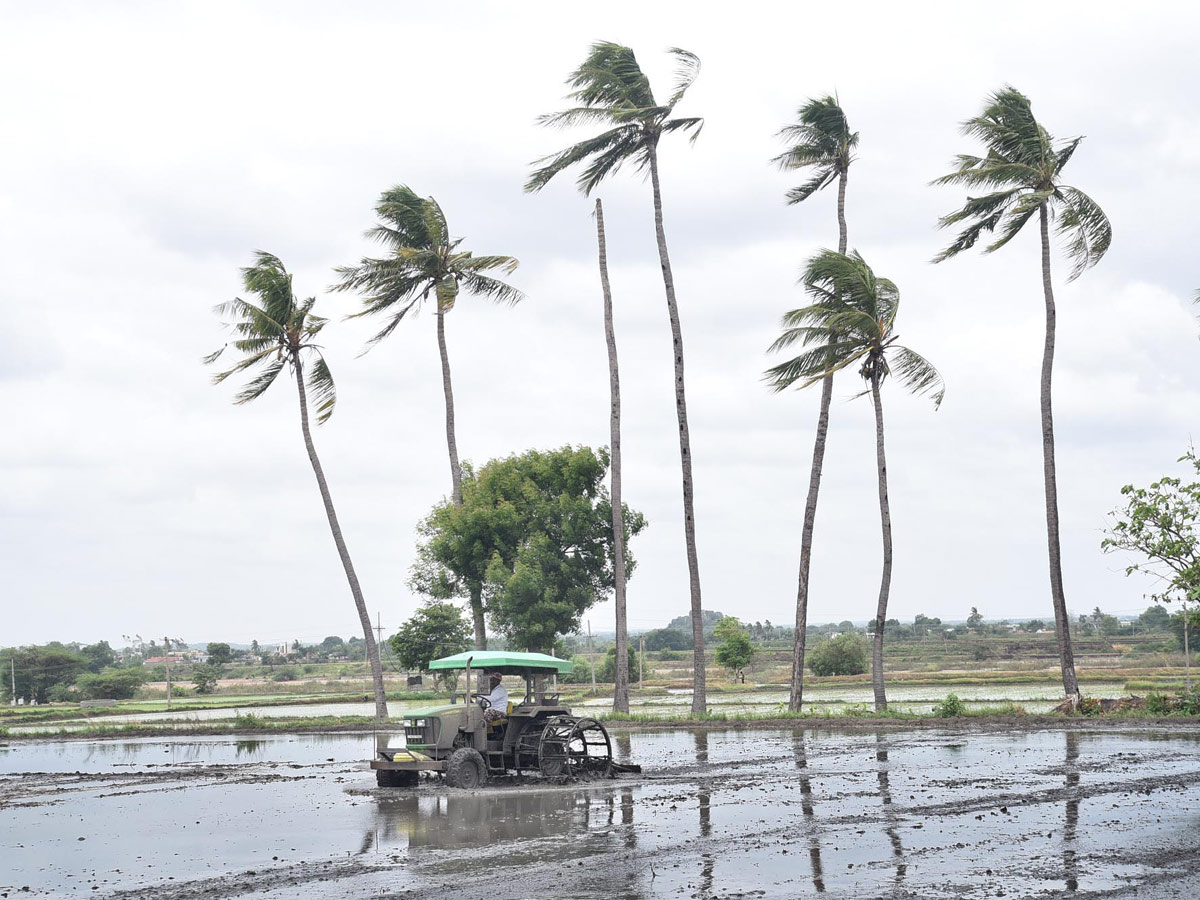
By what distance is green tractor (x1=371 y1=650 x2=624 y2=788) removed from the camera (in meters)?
19.3

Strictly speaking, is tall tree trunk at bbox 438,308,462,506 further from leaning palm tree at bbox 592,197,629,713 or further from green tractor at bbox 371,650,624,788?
green tractor at bbox 371,650,624,788

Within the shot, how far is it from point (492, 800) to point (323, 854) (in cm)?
492

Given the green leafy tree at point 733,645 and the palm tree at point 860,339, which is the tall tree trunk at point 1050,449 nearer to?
the palm tree at point 860,339

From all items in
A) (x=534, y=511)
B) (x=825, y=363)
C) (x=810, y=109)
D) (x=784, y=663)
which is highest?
(x=810, y=109)

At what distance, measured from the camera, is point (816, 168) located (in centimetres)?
3734

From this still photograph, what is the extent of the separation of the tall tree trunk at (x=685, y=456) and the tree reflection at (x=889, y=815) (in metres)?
11.2

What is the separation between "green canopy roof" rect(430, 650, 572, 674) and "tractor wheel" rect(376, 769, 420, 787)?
179cm

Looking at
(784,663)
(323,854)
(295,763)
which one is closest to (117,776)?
(295,763)

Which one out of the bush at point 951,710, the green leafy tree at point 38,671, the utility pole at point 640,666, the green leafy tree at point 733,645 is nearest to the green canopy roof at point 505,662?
the bush at point 951,710

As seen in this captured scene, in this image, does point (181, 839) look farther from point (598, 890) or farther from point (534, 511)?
point (534, 511)

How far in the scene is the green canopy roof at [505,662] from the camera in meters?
19.9

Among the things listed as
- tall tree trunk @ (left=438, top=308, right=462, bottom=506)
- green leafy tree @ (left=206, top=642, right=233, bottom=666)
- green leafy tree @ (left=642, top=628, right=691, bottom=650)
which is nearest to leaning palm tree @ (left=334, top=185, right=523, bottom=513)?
tall tree trunk @ (left=438, top=308, right=462, bottom=506)

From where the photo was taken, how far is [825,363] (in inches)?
1359

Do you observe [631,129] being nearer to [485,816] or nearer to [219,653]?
[485,816]
